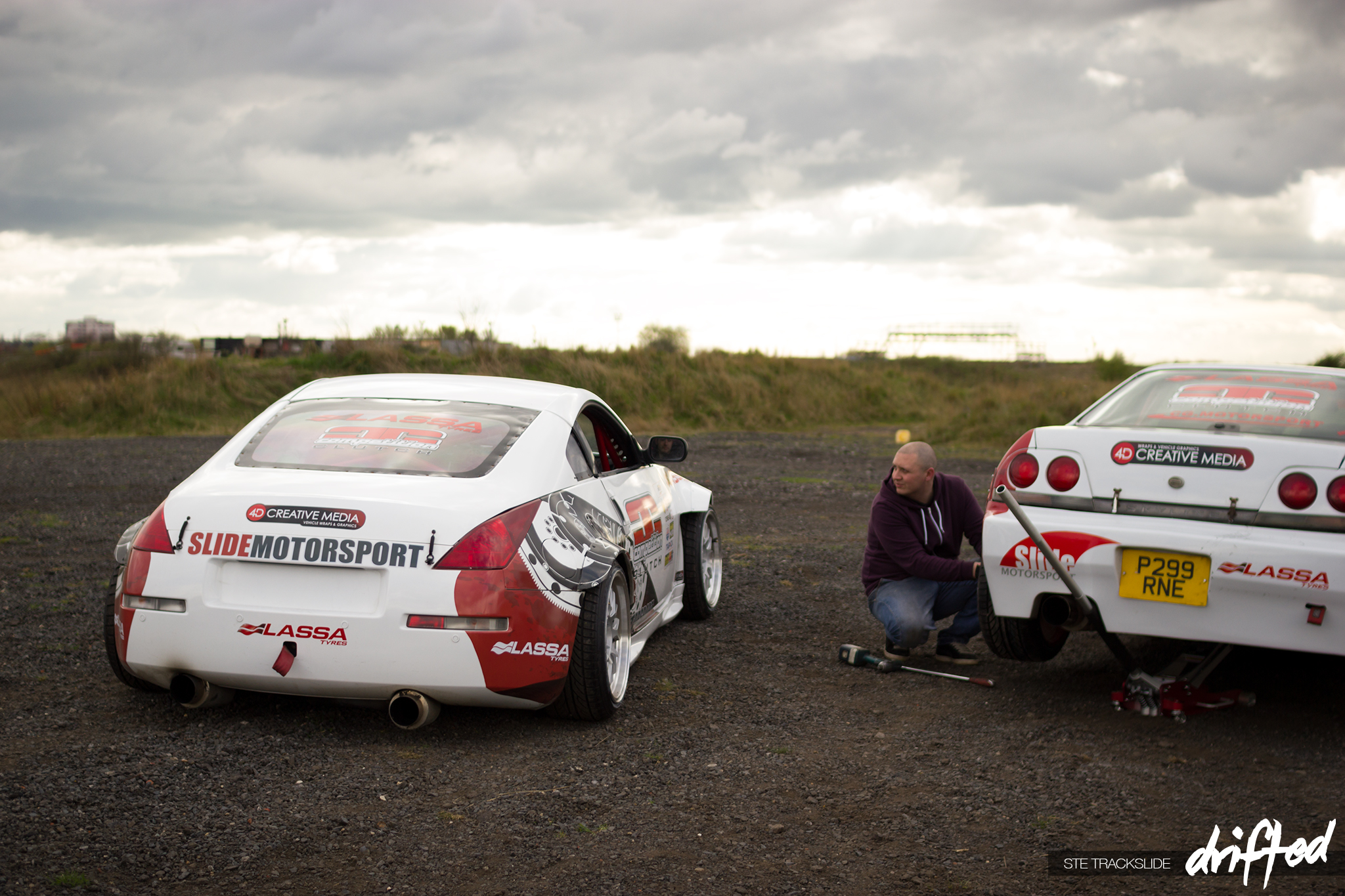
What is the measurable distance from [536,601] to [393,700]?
2.12 feet

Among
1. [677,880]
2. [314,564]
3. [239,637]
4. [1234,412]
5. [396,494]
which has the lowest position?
[677,880]

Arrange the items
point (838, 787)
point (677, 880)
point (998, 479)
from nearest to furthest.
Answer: point (677, 880), point (838, 787), point (998, 479)

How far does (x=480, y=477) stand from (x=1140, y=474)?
2.69 metres

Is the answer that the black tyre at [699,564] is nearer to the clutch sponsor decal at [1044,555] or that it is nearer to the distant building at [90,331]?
the clutch sponsor decal at [1044,555]

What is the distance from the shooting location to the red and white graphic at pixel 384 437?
456 cm

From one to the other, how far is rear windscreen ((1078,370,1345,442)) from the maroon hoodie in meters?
0.87

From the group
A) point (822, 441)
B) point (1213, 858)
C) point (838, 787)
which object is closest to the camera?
point (1213, 858)

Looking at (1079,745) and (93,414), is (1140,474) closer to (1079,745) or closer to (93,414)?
(1079,745)

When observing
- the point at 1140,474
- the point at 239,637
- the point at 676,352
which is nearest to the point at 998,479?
the point at 1140,474

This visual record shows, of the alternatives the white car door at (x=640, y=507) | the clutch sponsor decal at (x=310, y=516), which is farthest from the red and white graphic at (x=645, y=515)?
the clutch sponsor decal at (x=310, y=516)

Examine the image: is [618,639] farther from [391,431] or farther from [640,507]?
[391,431]

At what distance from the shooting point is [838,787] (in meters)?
3.92

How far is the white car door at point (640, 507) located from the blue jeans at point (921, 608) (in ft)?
3.78

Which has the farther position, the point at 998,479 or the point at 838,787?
the point at 998,479
